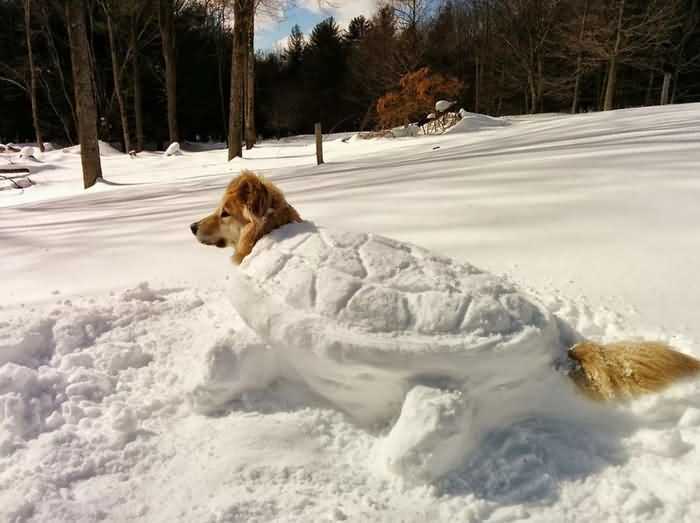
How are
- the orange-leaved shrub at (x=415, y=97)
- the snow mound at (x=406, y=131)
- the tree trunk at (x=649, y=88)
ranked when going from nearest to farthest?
1. the snow mound at (x=406, y=131)
2. the orange-leaved shrub at (x=415, y=97)
3. the tree trunk at (x=649, y=88)

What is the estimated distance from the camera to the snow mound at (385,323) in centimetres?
175

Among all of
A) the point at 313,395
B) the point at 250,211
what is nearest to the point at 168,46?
the point at 250,211

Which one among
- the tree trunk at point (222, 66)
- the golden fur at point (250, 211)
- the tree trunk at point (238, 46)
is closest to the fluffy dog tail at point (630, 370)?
the golden fur at point (250, 211)

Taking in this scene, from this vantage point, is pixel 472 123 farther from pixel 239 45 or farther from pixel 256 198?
pixel 256 198

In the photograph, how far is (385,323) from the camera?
1813 millimetres

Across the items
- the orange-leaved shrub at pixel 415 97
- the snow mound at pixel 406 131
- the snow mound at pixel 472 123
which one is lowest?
the snow mound at pixel 406 131

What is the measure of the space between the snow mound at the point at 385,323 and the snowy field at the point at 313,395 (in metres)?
0.21

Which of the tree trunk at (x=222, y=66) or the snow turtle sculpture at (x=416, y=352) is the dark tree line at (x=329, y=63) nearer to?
the tree trunk at (x=222, y=66)

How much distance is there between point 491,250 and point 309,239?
5.37ft

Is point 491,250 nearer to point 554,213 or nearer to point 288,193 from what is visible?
point 554,213

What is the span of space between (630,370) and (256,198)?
201 cm

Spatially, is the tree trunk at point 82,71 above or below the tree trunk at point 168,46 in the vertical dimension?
below

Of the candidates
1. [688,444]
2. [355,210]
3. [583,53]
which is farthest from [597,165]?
[583,53]

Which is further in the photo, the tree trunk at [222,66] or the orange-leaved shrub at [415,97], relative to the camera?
the tree trunk at [222,66]
